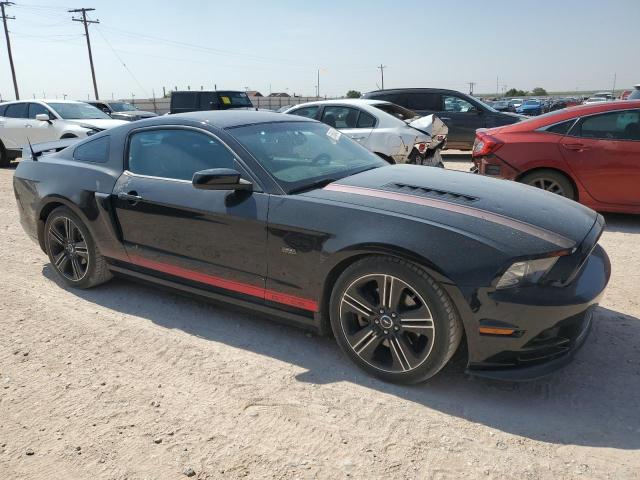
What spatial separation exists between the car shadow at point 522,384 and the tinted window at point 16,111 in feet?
36.0

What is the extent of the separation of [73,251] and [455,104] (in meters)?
9.95

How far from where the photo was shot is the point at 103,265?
4254 millimetres

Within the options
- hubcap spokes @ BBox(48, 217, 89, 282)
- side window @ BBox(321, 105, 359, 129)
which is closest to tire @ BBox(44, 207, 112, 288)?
hubcap spokes @ BBox(48, 217, 89, 282)

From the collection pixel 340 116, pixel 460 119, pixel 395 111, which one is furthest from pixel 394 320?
pixel 460 119

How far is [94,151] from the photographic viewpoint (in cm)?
426

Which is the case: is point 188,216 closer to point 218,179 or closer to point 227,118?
point 218,179

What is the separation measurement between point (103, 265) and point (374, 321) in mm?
2514

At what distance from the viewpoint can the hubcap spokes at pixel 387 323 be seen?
272cm

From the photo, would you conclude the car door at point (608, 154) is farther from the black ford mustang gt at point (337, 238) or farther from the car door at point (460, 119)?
the car door at point (460, 119)

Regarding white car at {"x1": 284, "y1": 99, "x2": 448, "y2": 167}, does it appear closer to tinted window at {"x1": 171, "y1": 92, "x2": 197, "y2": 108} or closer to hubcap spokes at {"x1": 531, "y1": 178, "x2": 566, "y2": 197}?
hubcap spokes at {"x1": 531, "y1": 178, "x2": 566, "y2": 197}

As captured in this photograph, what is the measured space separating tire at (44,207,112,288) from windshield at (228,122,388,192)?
1.67m

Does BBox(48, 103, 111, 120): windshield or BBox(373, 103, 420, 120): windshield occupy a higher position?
BBox(48, 103, 111, 120): windshield

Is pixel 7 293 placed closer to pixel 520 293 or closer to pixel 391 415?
pixel 391 415

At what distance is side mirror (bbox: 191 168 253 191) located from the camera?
3.14 meters
